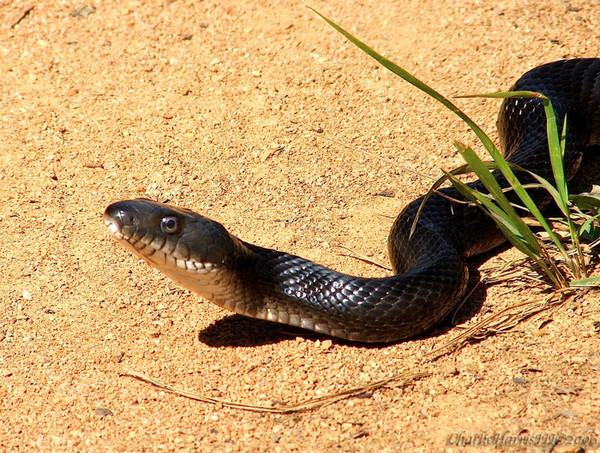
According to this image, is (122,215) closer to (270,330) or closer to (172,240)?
(172,240)

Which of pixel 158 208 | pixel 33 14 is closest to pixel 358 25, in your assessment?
pixel 33 14

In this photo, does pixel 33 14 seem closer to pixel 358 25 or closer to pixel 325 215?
pixel 358 25

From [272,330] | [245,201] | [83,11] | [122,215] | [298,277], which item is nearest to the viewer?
[122,215]

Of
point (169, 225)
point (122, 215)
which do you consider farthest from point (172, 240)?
point (122, 215)

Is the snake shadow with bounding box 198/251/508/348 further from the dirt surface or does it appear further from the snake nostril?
the snake nostril

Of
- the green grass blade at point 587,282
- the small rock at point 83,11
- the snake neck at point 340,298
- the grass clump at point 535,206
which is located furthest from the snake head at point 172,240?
the small rock at point 83,11

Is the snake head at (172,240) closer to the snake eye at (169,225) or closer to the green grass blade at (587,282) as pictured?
the snake eye at (169,225)

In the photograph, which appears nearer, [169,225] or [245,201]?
[169,225]
